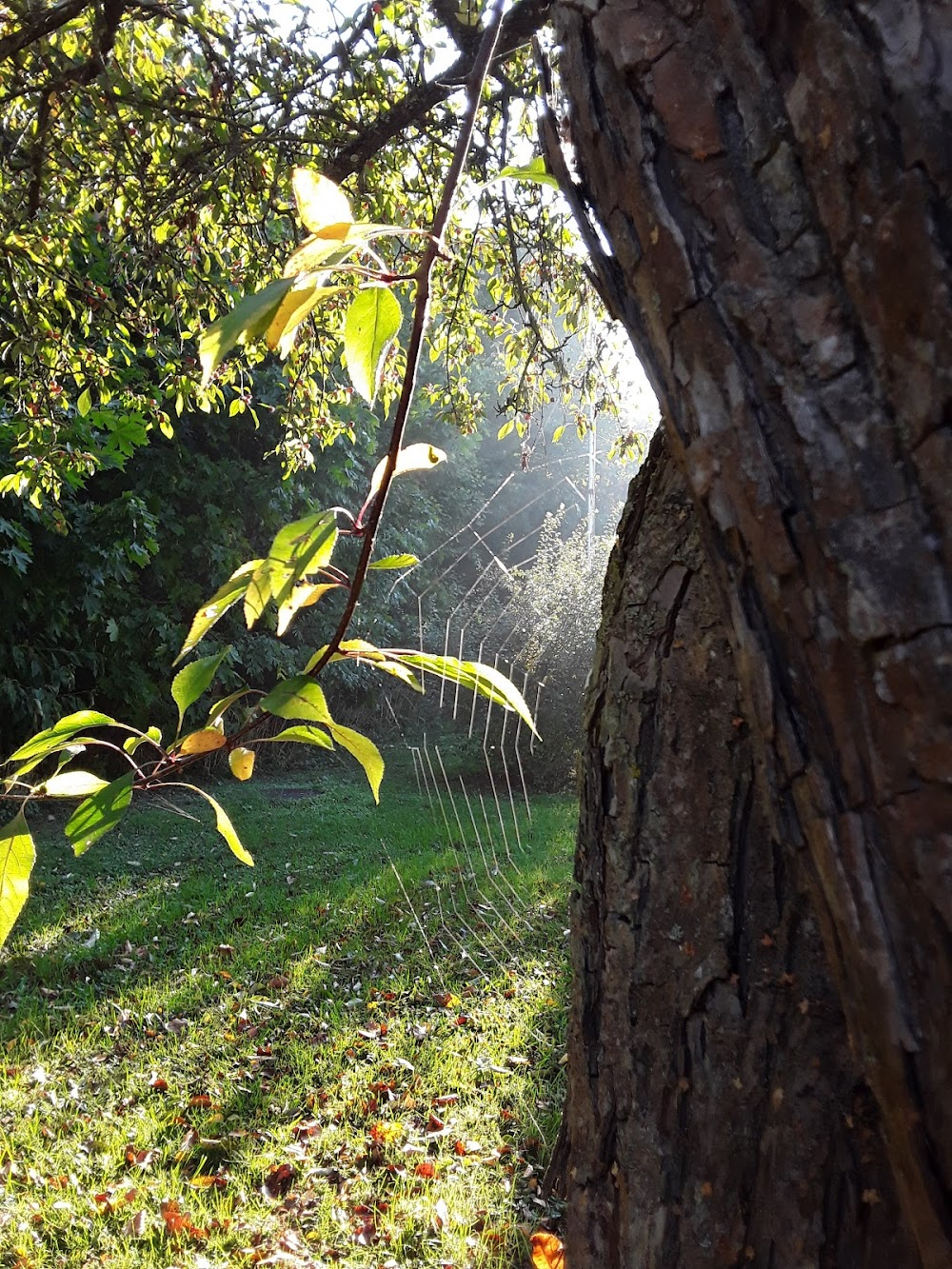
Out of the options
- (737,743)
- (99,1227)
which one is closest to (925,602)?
(737,743)

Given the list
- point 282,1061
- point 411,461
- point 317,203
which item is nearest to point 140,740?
point 411,461

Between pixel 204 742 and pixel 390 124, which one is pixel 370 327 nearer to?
pixel 204 742

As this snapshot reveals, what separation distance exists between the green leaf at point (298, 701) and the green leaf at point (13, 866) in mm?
208

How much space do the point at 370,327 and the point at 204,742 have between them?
0.30m

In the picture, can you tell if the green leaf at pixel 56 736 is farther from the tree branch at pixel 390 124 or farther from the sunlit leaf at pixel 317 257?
the tree branch at pixel 390 124

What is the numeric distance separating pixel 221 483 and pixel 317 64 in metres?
6.58

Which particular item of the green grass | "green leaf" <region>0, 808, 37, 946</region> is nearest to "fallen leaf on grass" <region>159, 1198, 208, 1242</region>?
the green grass

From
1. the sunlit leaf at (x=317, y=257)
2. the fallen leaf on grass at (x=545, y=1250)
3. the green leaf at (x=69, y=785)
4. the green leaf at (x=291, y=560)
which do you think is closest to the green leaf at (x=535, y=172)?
the sunlit leaf at (x=317, y=257)

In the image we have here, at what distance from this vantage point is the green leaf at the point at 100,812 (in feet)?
1.75

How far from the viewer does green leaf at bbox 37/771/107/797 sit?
1.94ft

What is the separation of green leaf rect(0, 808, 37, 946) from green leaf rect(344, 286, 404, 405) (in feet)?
1.23

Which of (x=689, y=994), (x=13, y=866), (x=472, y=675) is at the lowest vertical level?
(x=689, y=994)

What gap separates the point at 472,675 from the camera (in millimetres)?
610

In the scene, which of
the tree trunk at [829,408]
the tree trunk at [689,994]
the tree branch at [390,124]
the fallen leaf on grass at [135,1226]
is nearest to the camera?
the tree trunk at [829,408]
